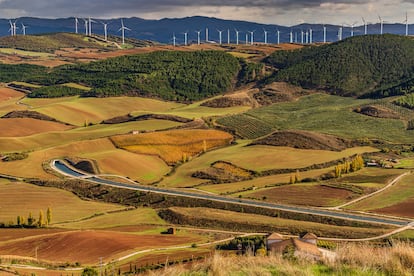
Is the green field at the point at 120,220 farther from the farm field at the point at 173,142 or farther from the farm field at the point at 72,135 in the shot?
the farm field at the point at 72,135

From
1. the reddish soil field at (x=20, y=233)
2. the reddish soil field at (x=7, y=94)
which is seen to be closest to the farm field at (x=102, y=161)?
the reddish soil field at (x=20, y=233)

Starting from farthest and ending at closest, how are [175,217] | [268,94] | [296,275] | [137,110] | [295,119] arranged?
[268,94] → [137,110] → [295,119] → [175,217] → [296,275]

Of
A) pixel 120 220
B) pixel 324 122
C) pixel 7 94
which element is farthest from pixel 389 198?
pixel 7 94

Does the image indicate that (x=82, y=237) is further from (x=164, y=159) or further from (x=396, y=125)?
(x=396, y=125)

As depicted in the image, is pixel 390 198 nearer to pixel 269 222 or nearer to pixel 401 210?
pixel 401 210

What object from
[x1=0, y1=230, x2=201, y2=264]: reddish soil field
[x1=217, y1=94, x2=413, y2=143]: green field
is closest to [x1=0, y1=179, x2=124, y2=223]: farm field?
[x1=0, y1=230, x2=201, y2=264]: reddish soil field

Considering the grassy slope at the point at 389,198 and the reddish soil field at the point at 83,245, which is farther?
the grassy slope at the point at 389,198

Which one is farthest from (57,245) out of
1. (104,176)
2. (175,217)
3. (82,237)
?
(104,176)
